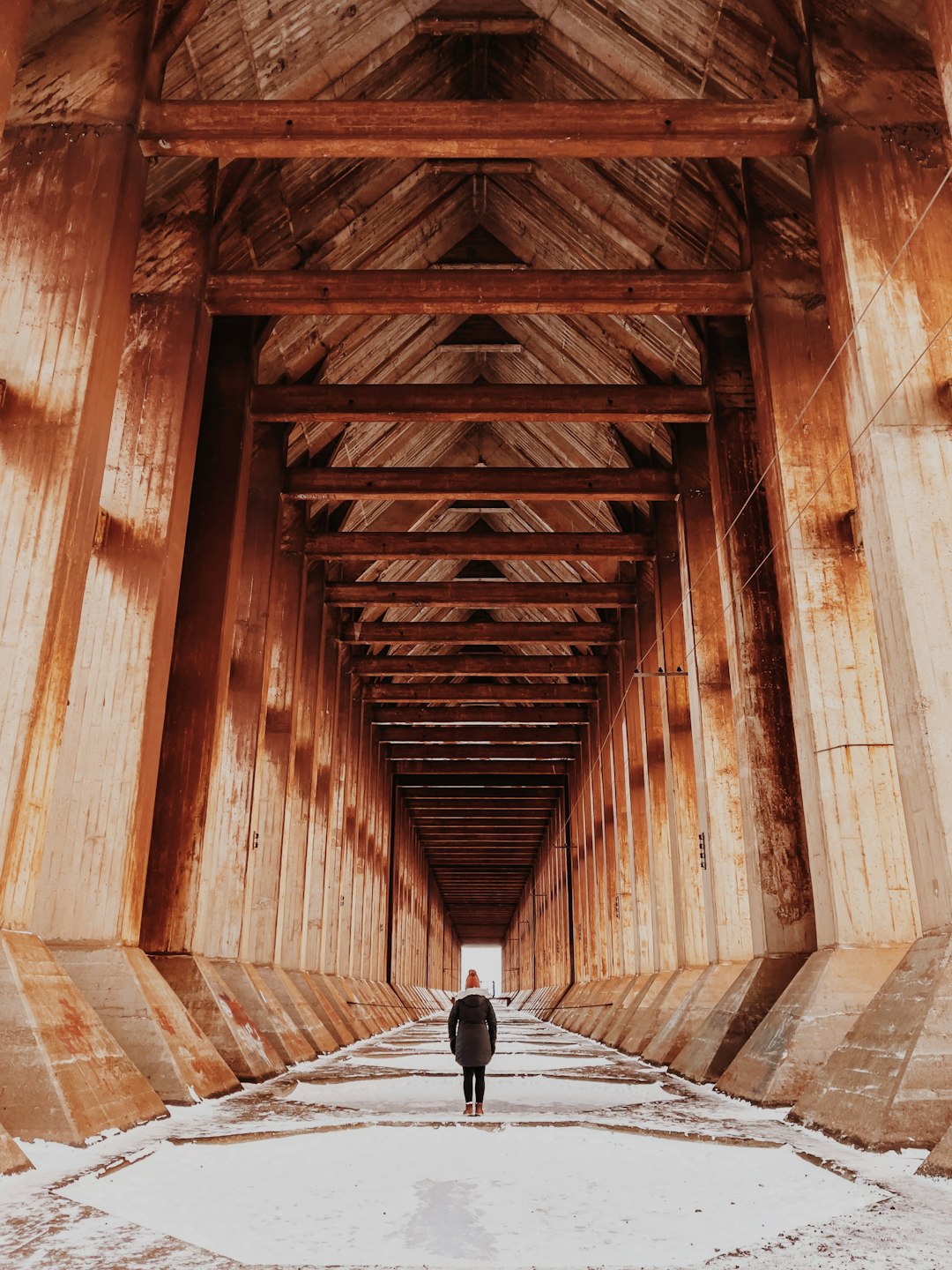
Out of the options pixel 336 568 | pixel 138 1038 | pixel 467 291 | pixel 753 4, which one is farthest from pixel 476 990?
pixel 336 568

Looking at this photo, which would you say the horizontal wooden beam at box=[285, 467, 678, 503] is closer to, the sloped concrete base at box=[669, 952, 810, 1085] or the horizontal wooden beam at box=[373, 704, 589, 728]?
the sloped concrete base at box=[669, 952, 810, 1085]

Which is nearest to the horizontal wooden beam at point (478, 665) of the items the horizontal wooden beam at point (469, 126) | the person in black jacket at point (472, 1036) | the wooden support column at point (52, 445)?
the person in black jacket at point (472, 1036)

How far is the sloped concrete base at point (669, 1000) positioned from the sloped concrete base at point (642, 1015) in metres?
0.07

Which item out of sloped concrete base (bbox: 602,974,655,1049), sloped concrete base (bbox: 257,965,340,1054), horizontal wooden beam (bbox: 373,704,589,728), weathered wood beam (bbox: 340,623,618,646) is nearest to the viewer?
sloped concrete base (bbox: 257,965,340,1054)

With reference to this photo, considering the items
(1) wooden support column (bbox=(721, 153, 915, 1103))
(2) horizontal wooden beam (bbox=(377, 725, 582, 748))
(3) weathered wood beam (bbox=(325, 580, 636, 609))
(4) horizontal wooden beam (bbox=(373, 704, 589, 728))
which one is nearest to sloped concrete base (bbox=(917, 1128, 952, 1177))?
(1) wooden support column (bbox=(721, 153, 915, 1103))

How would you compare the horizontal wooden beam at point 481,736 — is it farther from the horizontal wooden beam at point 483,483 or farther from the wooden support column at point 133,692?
the wooden support column at point 133,692

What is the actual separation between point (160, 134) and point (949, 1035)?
372 inches

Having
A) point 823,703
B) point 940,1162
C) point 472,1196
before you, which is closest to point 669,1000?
point 823,703

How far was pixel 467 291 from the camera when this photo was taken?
1197cm

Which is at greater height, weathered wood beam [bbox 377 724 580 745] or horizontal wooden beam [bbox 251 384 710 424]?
horizontal wooden beam [bbox 251 384 710 424]

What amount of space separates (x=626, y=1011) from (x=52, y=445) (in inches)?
612

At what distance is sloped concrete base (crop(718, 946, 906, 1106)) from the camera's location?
8.05 metres

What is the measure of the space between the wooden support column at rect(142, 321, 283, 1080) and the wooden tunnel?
0.17ft

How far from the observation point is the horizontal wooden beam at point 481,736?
31312mm
